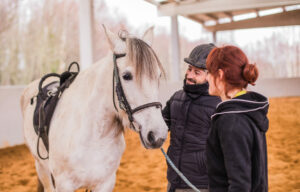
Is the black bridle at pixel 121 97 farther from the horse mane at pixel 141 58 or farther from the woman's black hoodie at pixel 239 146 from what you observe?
the woman's black hoodie at pixel 239 146

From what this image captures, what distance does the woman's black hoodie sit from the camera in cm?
88

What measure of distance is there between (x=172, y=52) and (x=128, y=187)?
21.2 feet

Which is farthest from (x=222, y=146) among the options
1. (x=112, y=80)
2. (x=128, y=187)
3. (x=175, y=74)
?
(x=175, y=74)

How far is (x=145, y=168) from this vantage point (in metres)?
3.77

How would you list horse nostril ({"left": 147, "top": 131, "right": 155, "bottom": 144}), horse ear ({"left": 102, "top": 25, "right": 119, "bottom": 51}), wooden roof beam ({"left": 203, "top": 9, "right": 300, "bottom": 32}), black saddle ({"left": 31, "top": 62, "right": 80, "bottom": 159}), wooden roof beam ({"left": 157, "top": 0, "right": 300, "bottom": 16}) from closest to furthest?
horse nostril ({"left": 147, "top": 131, "right": 155, "bottom": 144}) < horse ear ({"left": 102, "top": 25, "right": 119, "bottom": 51}) < black saddle ({"left": 31, "top": 62, "right": 80, "bottom": 159}) < wooden roof beam ({"left": 157, "top": 0, "right": 300, "bottom": 16}) < wooden roof beam ({"left": 203, "top": 9, "right": 300, "bottom": 32})

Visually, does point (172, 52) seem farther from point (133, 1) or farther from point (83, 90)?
point (83, 90)

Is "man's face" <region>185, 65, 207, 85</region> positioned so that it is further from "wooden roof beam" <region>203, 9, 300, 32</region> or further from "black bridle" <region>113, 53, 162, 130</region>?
"wooden roof beam" <region>203, 9, 300, 32</region>

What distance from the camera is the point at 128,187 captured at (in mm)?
3076

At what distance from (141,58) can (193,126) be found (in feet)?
1.52

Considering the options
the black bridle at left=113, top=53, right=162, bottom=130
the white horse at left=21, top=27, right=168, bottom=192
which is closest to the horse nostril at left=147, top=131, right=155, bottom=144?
the white horse at left=21, top=27, right=168, bottom=192

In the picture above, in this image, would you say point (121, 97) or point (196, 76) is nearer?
point (121, 97)

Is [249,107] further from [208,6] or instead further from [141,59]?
[208,6]

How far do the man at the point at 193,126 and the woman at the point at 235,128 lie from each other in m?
0.49

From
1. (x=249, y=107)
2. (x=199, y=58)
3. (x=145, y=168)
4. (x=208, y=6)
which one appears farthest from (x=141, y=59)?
(x=208, y=6)
